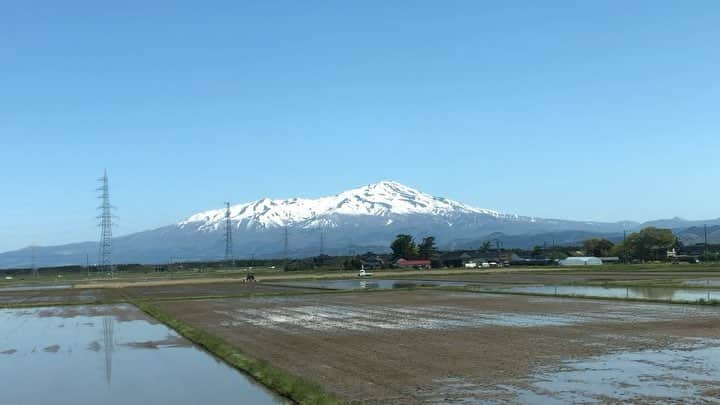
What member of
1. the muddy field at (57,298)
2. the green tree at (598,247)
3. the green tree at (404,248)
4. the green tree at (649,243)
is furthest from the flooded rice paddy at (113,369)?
the green tree at (598,247)

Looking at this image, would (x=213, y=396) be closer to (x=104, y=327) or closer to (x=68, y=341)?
(x=68, y=341)

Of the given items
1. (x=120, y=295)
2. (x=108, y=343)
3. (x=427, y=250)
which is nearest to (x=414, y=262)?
(x=427, y=250)

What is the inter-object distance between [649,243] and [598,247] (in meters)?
23.8

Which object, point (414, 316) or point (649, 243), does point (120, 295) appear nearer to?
point (414, 316)

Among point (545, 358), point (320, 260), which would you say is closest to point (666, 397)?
point (545, 358)

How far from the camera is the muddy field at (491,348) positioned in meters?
12.6

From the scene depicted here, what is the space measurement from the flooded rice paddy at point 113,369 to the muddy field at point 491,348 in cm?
154

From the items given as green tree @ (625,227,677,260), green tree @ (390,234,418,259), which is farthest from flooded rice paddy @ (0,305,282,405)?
green tree @ (390,234,418,259)

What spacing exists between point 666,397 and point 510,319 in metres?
13.7

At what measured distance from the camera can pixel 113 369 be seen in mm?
16656

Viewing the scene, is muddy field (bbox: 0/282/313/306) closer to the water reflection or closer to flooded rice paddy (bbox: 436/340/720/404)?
the water reflection

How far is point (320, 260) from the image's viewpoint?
14462cm

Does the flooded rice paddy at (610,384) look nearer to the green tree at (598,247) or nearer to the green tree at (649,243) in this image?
the green tree at (649,243)

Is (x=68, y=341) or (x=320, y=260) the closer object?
(x=68, y=341)
